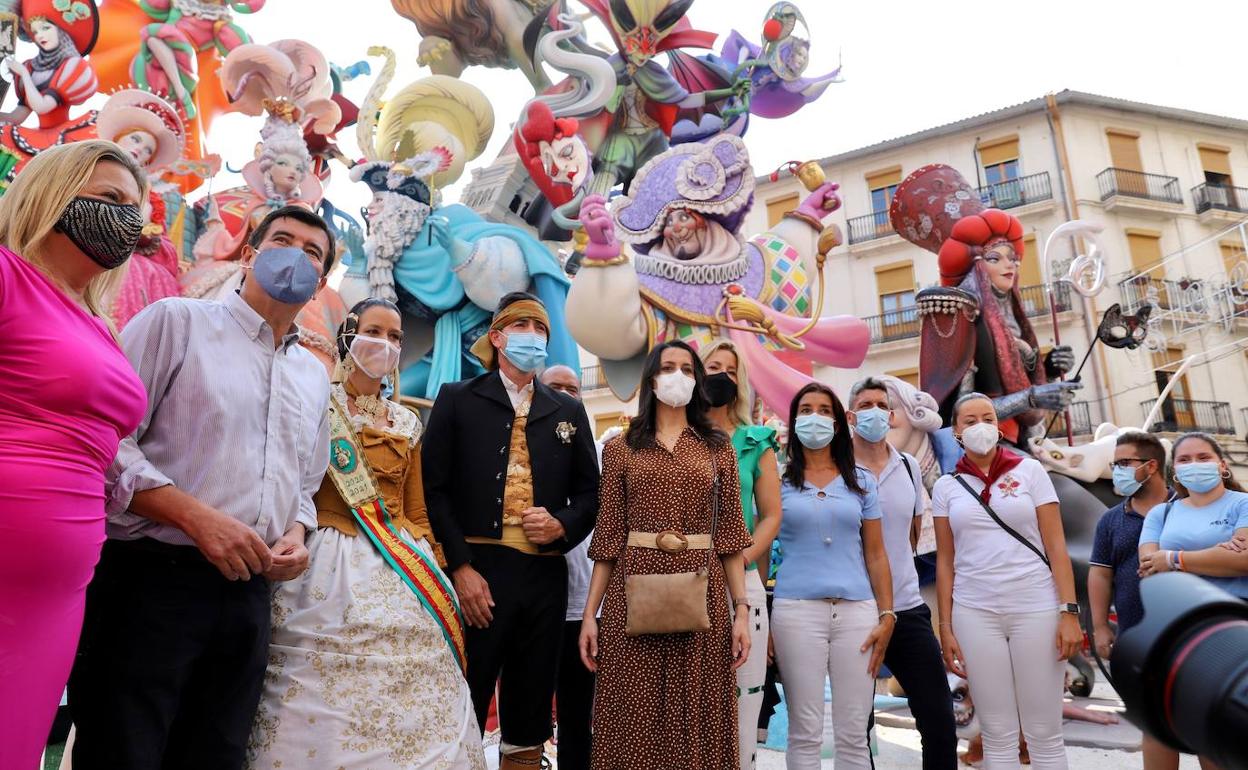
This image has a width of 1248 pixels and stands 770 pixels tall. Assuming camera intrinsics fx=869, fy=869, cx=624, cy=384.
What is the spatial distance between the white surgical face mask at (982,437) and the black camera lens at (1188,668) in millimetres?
2806

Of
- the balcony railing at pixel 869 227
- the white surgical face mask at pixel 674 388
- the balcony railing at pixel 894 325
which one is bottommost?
the white surgical face mask at pixel 674 388

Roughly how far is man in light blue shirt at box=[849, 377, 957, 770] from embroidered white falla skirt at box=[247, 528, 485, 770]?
174cm

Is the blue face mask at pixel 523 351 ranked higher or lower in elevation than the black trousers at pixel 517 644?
higher

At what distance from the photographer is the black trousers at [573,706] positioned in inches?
128

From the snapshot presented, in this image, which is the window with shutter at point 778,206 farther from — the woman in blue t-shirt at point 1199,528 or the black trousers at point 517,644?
the black trousers at point 517,644

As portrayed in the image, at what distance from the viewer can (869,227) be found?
23.2m

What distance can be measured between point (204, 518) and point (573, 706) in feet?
5.73

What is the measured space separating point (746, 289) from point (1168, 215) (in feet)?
63.2

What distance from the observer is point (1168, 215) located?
2195 centimetres

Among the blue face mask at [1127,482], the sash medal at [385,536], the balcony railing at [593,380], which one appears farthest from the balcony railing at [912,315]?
the sash medal at [385,536]

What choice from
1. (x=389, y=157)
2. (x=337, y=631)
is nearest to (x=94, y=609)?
(x=337, y=631)

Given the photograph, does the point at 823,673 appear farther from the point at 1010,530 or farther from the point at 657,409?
the point at 657,409

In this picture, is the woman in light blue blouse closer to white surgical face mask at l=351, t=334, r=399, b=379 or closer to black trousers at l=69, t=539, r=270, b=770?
white surgical face mask at l=351, t=334, r=399, b=379

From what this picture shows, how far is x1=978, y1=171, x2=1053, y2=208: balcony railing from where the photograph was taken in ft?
70.5
